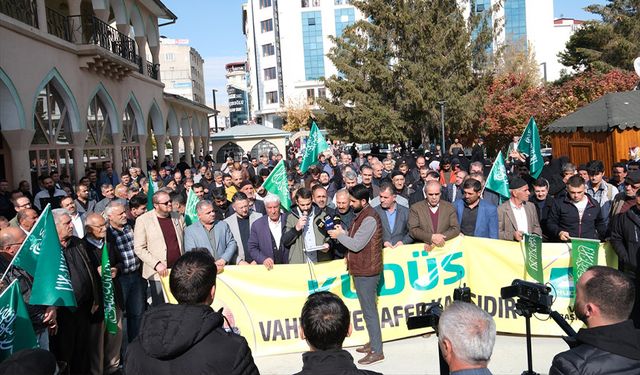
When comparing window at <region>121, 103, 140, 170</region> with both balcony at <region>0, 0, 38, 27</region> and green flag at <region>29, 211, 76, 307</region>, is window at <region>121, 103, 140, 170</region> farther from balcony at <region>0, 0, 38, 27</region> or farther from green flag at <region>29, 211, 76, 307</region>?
green flag at <region>29, 211, 76, 307</region>

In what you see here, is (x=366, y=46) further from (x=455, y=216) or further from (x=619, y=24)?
(x=455, y=216)

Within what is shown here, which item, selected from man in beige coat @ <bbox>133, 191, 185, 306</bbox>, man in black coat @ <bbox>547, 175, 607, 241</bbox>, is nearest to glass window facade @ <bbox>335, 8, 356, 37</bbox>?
man in black coat @ <bbox>547, 175, 607, 241</bbox>

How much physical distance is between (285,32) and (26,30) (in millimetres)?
62089

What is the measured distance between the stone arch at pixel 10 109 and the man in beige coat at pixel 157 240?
840cm

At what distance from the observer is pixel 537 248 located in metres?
7.12

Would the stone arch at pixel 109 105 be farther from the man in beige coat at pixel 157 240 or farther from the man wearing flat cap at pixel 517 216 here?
the man wearing flat cap at pixel 517 216

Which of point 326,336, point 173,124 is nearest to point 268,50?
point 173,124

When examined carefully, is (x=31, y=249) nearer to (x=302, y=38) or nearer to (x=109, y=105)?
(x=109, y=105)

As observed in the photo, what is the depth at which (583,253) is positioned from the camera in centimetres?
696

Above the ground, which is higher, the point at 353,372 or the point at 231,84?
A: the point at 231,84

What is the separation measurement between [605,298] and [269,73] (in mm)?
76843

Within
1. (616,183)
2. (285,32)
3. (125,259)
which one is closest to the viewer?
(125,259)

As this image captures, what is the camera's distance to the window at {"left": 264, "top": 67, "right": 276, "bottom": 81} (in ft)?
254

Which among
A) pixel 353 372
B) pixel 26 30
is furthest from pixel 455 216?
pixel 26 30
